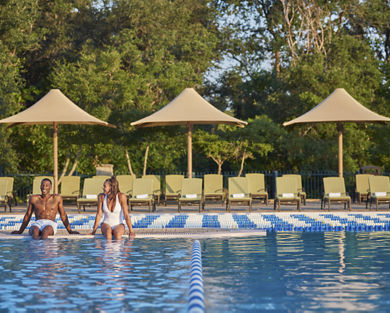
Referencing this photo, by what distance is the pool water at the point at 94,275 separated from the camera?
5.80 m

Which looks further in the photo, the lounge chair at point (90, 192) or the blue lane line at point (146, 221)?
the lounge chair at point (90, 192)

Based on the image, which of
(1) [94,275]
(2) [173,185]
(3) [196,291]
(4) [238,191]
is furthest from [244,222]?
(3) [196,291]

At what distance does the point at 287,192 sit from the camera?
617 inches

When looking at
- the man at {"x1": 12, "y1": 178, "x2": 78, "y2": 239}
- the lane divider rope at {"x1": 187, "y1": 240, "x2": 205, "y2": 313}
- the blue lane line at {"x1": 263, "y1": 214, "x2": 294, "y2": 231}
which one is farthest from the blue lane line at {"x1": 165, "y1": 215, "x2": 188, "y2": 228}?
the lane divider rope at {"x1": 187, "y1": 240, "x2": 205, "y2": 313}

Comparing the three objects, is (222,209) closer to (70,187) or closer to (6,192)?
(70,187)

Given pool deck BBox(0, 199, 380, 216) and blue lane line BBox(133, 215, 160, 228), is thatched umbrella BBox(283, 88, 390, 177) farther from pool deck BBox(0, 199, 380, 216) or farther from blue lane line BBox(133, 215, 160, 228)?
blue lane line BBox(133, 215, 160, 228)

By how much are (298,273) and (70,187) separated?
9.96 m

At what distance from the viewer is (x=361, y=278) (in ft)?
23.1

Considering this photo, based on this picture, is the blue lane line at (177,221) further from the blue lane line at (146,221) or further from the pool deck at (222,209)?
the pool deck at (222,209)

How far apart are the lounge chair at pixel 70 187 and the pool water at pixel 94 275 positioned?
591 cm

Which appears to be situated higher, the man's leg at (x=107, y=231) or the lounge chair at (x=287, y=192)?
the lounge chair at (x=287, y=192)

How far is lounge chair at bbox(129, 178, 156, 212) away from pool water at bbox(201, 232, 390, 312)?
502 cm

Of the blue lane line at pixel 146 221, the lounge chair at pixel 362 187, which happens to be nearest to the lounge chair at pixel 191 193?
the blue lane line at pixel 146 221

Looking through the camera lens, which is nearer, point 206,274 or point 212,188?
point 206,274
